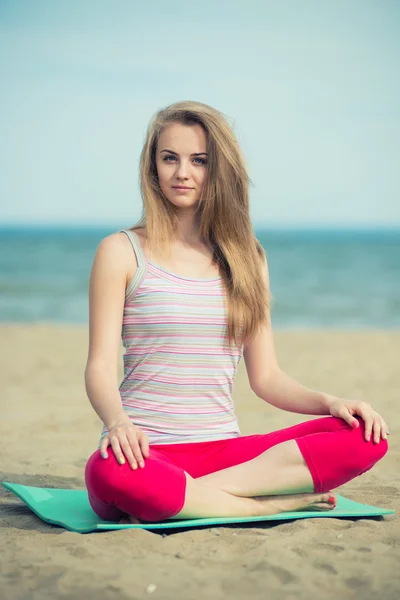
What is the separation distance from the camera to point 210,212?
11.6 ft

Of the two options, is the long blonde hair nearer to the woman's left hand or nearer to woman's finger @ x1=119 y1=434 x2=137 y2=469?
the woman's left hand

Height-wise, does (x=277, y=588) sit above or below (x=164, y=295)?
below

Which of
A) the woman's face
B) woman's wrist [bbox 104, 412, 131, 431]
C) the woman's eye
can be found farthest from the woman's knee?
the woman's eye

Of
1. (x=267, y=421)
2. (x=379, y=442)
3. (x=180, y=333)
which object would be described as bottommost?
(x=267, y=421)

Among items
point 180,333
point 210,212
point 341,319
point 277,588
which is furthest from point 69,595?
point 341,319

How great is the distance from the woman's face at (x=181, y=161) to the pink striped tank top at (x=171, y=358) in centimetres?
28

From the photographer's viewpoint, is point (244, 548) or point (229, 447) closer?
point (244, 548)

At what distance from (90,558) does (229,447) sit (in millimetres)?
819

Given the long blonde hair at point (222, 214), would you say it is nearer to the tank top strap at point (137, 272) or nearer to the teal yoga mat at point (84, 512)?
the tank top strap at point (137, 272)

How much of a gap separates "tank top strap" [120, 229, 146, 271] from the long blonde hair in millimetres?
62

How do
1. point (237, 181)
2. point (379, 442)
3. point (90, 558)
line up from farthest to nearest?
point (237, 181) < point (379, 442) < point (90, 558)

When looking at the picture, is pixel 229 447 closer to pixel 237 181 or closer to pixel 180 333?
pixel 180 333

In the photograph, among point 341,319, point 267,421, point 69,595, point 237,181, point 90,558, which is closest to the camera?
point 69,595

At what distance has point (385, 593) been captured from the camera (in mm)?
2496
